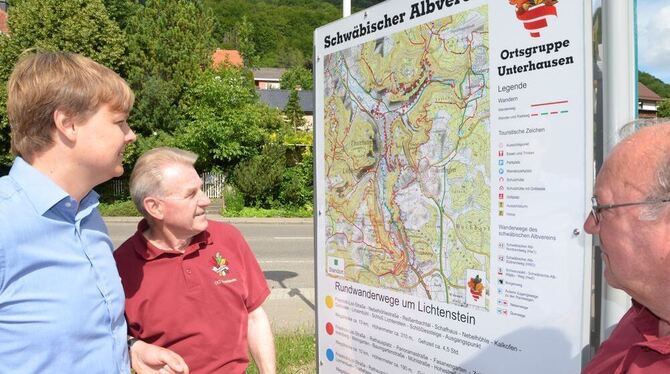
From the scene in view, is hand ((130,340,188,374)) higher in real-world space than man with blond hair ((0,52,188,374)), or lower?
lower

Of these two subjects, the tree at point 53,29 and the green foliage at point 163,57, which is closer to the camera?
the tree at point 53,29

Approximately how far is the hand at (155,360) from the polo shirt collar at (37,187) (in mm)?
790

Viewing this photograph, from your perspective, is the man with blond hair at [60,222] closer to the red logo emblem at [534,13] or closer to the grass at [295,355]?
the red logo emblem at [534,13]

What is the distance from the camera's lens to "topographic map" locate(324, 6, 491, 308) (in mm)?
2082

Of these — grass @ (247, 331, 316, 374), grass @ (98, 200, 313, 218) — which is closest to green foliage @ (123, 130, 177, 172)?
grass @ (98, 200, 313, 218)

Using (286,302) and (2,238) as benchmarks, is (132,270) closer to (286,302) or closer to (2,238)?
(2,238)

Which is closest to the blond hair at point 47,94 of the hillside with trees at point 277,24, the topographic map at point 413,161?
the topographic map at point 413,161

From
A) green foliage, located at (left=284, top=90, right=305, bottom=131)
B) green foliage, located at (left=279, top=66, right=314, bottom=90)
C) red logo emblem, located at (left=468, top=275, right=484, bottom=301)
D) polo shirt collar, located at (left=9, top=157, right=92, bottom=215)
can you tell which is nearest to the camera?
polo shirt collar, located at (left=9, top=157, right=92, bottom=215)

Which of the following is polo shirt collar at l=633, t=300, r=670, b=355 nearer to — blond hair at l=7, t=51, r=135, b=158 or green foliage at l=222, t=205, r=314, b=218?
blond hair at l=7, t=51, r=135, b=158

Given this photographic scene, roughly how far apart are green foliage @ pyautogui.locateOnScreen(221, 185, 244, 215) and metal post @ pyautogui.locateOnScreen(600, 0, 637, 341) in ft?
63.6

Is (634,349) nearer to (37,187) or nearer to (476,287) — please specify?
(476,287)

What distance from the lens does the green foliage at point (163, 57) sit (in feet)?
88.8

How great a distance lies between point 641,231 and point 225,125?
23.5 metres

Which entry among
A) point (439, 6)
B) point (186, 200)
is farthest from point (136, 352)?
point (439, 6)
